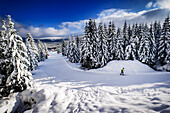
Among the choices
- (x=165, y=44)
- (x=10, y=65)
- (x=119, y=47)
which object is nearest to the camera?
(x=10, y=65)

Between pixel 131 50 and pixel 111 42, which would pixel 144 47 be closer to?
pixel 131 50

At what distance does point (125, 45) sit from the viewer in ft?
90.0

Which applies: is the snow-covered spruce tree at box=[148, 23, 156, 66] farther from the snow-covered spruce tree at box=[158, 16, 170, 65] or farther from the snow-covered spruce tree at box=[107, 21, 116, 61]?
the snow-covered spruce tree at box=[107, 21, 116, 61]

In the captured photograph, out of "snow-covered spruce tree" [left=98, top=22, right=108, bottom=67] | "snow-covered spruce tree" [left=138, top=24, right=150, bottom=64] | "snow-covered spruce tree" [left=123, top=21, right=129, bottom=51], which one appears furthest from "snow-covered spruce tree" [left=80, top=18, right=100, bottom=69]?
"snow-covered spruce tree" [left=138, top=24, right=150, bottom=64]

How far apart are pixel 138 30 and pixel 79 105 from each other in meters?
31.8

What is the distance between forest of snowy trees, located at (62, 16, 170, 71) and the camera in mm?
21188

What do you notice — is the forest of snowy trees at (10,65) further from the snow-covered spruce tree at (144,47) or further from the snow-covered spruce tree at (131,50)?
the snow-covered spruce tree at (144,47)

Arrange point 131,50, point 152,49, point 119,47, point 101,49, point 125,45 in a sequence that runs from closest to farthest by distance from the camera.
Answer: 1. point 101,49
2. point 131,50
3. point 119,47
4. point 152,49
5. point 125,45

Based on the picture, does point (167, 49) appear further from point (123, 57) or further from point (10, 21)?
point (10, 21)

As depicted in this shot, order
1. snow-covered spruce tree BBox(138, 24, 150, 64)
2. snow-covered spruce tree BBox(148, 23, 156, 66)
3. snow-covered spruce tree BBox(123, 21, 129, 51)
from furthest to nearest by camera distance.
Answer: snow-covered spruce tree BBox(123, 21, 129, 51), snow-covered spruce tree BBox(148, 23, 156, 66), snow-covered spruce tree BBox(138, 24, 150, 64)

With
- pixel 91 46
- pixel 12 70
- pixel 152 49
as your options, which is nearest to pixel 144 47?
→ pixel 152 49

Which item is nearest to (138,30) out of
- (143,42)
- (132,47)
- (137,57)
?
(143,42)

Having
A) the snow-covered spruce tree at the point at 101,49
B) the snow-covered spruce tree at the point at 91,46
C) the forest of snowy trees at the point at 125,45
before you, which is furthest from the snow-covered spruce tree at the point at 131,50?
the snow-covered spruce tree at the point at 91,46

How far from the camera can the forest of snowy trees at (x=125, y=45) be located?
21.2 m
